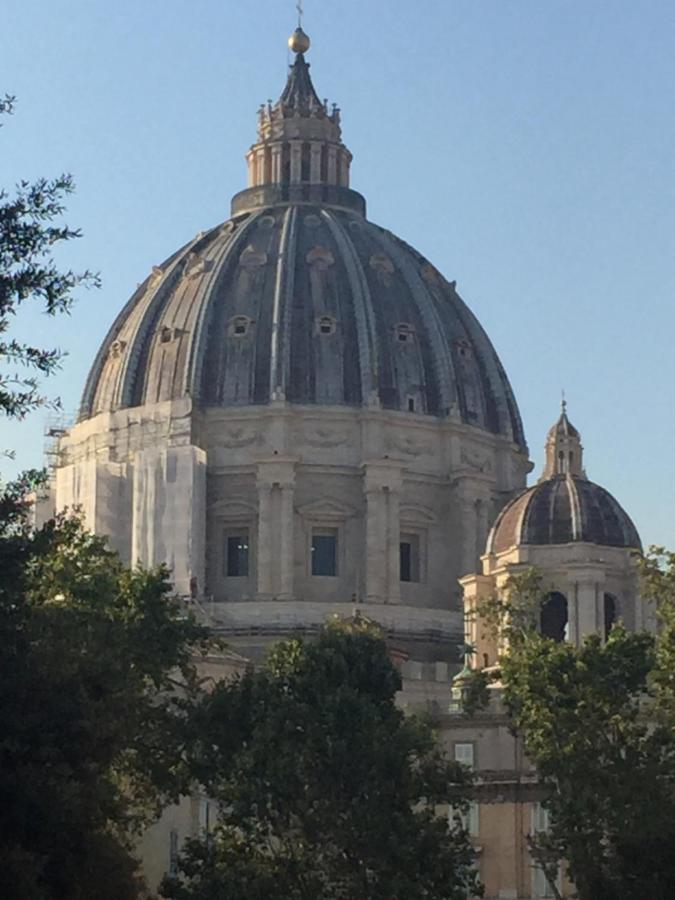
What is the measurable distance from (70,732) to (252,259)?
71125 mm

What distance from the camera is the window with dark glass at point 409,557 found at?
11412 cm

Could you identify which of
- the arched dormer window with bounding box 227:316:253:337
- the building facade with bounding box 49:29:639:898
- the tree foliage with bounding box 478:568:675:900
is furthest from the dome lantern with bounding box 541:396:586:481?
the tree foliage with bounding box 478:568:675:900

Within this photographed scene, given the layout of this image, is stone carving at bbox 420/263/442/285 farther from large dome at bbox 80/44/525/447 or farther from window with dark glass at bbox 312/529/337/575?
window with dark glass at bbox 312/529/337/575

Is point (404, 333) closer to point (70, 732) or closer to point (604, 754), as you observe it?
point (604, 754)

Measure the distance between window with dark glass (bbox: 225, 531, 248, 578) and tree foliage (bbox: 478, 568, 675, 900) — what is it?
45502mm

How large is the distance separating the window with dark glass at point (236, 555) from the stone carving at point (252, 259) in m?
12.2

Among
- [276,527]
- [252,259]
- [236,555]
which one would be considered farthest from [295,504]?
[252,259]

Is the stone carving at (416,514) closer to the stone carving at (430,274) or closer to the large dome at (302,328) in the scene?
the large dome at (302,328)

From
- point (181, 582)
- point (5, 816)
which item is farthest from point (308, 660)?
point (181, 582)

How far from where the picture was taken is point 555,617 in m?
99.9

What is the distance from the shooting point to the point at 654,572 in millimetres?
69750

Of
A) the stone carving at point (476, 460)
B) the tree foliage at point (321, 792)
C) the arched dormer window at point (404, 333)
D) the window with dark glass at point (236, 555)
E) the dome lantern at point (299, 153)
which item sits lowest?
the tree foliage at point (321, 792)

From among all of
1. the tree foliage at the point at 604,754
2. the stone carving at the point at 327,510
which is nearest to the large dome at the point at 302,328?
the stone carving at the point at 327,510

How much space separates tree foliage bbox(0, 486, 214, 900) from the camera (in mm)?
48000
